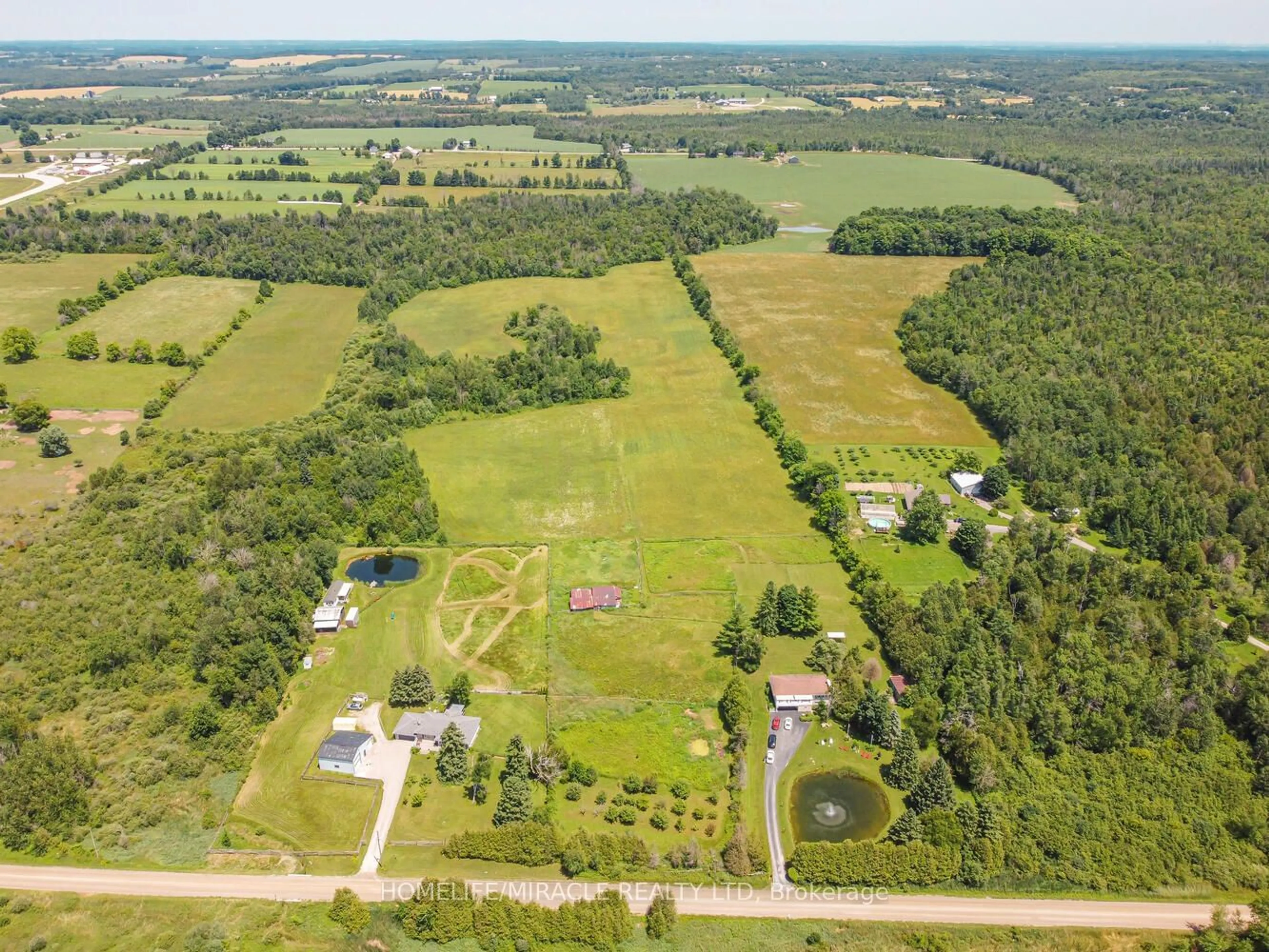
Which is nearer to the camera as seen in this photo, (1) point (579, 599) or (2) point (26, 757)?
(2) point (26, 757)

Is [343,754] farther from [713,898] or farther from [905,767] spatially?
[905,767]

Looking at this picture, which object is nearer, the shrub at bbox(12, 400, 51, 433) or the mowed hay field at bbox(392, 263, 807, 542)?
the mowed hay field at bbox(392, 263, 807, 542)

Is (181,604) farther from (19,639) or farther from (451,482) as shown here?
(451,482)

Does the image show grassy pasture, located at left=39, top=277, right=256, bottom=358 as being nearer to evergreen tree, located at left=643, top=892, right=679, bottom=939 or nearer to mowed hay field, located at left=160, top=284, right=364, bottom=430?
mowed hay field, located at left=160, top=284, right=364, bottom=430

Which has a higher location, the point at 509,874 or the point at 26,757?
the point at 26,757

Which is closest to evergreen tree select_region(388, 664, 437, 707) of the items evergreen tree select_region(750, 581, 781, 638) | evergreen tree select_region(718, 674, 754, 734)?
evergreen tree select_region(718, 674, 754, 734)

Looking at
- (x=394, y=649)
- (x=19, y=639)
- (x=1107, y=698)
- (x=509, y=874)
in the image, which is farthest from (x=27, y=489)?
(x=1107, y=698)
